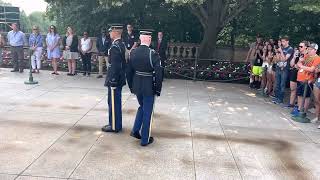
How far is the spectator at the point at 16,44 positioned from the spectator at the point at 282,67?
8.58 meters

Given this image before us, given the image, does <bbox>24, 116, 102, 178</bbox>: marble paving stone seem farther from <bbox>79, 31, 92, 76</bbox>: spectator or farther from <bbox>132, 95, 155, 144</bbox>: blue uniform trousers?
<bbox>79, 31, 92, 76</bbox>: spectator

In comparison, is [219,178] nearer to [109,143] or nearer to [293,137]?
[109,143]

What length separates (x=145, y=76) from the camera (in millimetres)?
6402

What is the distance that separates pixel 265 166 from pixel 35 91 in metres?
6.80

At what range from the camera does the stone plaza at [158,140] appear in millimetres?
Result: 5535

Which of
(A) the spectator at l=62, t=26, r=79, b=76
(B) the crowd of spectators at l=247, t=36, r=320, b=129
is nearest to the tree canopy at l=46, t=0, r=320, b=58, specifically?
(A) the spectator at l=62, t=26, r=79, b=76

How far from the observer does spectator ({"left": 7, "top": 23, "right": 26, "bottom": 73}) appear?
13.4 m

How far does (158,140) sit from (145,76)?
1.24 meters

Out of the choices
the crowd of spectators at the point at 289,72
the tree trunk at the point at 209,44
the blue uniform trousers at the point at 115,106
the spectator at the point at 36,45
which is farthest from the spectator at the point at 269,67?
the spectator at the point at 36,45

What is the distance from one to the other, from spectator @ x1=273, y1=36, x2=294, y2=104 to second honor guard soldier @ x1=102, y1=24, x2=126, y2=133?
17.2ft

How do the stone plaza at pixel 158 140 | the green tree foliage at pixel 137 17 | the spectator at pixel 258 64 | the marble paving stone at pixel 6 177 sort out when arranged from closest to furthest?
the marble paving stone at pixel 6 177
the stone plaza at pixel 158 140
the spectator at pixel 258 64
the green tree foliage at pixel 137 17

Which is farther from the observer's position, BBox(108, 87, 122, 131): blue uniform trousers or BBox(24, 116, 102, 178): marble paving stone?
BBox(108, 87, 122, 131): blue uniform trousers

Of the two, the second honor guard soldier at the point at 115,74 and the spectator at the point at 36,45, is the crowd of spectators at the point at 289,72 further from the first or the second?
the spectator at the point at 36,45

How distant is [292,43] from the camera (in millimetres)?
17031
